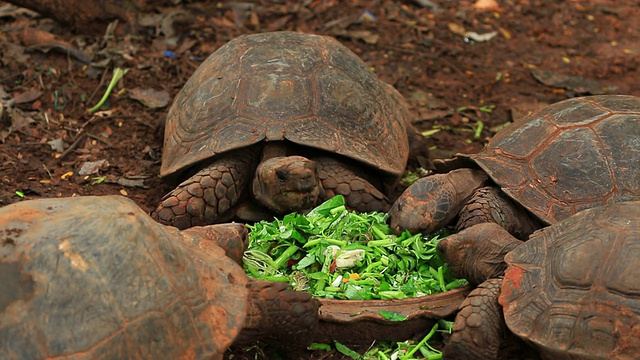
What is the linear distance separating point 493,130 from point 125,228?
402 centimetres

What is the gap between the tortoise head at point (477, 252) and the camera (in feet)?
13.2

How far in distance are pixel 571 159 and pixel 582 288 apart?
1153 mm

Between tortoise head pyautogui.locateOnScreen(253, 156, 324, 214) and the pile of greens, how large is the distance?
15 centimetres

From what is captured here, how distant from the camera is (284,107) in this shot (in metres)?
4.92

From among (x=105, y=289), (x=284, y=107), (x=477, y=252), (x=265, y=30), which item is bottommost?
(x=265, y=30)

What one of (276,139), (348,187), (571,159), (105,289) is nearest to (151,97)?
(276,139)

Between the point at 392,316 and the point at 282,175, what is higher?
the point at 282,175

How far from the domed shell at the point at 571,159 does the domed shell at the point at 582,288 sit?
A: 0.58 metres

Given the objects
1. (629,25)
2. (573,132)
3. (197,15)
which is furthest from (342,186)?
(629,25)

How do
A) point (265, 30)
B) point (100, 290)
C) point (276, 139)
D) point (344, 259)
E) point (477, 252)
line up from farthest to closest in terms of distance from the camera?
point (265, 30) → point (276, 139) → point (344, 259) → point (477, 252) → point (100, 290)

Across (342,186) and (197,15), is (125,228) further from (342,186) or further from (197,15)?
(197,15)

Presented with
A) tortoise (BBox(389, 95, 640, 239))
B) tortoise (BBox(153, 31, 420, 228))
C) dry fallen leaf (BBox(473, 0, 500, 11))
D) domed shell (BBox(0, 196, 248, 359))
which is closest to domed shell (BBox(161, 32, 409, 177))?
tortoise (BBox(153, 31, 420, 228))

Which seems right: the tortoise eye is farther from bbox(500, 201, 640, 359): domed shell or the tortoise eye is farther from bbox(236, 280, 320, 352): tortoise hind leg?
bbox(500, 201, 640, 359): domed shell

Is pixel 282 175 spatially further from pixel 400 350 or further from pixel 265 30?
pixel 265 30
